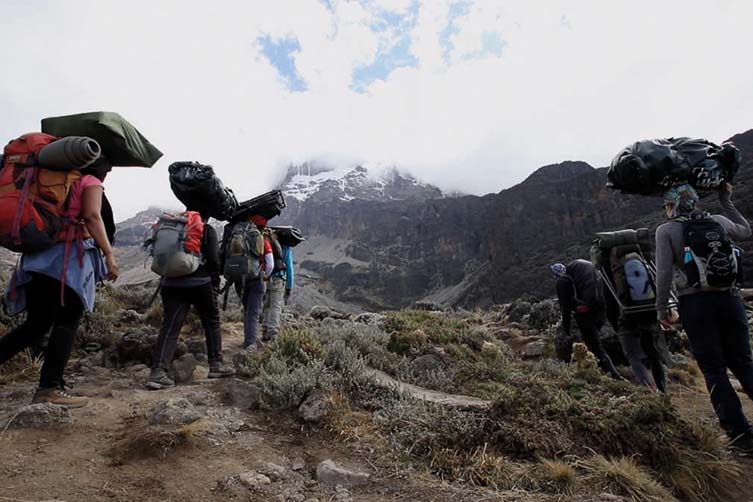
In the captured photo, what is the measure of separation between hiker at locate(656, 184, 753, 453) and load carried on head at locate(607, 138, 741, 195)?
0.22m

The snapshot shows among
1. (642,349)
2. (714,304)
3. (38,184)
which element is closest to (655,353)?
(642,349)

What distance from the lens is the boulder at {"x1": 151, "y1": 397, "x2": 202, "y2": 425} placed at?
293 centimetres

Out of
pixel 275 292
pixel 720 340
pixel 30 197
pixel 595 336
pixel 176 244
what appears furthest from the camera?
pixel 275 292

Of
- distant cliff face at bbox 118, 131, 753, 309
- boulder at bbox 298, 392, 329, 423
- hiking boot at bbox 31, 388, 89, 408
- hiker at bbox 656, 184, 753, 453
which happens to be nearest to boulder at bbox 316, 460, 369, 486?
boulder at bbox 298, 392, 329, 423

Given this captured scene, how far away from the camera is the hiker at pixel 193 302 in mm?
4066

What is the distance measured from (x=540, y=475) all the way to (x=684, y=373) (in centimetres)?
529

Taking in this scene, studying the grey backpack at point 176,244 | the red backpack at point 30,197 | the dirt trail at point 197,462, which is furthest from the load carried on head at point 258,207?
the dirt trail at point 197,462

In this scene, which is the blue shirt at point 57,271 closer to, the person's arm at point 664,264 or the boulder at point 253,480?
the boulder at point 253,480

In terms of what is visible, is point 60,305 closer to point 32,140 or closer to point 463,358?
point 32,140

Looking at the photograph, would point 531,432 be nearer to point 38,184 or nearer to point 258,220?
point 38,184

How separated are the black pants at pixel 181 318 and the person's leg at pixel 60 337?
935 millimetres

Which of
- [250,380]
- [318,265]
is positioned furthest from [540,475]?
[318,265]

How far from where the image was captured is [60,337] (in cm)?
307

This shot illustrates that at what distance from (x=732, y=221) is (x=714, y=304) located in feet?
2.89
